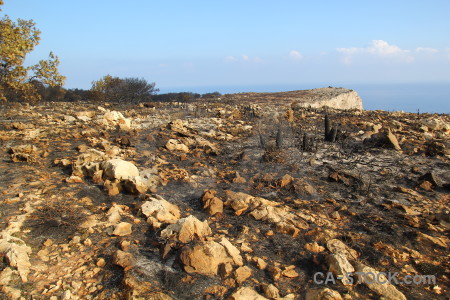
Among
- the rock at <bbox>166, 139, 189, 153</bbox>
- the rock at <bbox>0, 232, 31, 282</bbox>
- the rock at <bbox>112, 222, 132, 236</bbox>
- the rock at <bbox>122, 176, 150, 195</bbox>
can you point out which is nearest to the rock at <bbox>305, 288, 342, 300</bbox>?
the rock at <bbox>112, 222, 132, 236</bbox>

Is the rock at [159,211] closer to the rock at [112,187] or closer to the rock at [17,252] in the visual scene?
the rock at [112,187]

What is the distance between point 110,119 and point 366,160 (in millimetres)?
7292

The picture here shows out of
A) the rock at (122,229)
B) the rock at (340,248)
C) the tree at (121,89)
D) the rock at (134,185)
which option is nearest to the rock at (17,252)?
the rock at (122,229)

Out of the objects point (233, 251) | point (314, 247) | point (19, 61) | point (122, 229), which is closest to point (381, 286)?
point (314, 247)

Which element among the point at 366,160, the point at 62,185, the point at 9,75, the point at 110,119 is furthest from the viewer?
the point at 110,119

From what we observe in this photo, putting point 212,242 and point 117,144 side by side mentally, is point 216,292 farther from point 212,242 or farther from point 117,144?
point 117,144

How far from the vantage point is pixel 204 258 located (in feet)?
10.5

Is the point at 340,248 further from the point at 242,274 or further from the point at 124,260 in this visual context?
the point at 124,260

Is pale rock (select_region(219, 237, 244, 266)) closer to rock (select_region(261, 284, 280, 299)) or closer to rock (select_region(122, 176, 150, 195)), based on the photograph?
rock (select_region(261, 284, 280, 299))

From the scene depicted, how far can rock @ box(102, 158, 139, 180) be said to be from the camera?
509 centimetres

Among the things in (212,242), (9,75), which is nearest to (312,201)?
(212,242)

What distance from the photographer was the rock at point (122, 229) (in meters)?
3.79

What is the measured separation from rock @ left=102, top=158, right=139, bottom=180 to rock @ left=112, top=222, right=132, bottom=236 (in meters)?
1.34

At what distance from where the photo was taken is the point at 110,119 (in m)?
9.16
